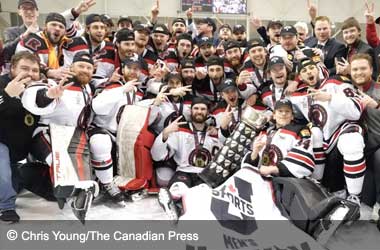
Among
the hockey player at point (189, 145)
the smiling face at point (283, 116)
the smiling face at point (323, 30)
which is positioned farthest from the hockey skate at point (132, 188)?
the smiling face at point (323, 30)

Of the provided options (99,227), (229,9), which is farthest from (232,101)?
(229,9)

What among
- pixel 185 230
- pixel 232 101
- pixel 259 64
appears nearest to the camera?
pixel 185 230

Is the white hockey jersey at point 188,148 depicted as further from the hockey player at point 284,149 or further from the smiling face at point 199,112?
the hockey player at point 284,149

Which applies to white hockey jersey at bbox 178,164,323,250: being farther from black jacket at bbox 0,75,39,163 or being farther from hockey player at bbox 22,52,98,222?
black jacket at bbox 0,75,39,163

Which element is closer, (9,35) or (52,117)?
(52,117)

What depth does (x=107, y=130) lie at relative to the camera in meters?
3.39

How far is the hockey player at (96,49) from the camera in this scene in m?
3.91

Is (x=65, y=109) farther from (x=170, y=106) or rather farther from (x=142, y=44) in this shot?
(x=142, y=44)

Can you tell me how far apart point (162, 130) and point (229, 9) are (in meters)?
10.1

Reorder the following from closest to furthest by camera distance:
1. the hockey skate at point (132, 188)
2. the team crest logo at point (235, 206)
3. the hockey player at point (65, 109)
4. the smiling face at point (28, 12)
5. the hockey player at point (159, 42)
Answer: the team crest logo at point (235, 206)
the hockey player at point (65, 109)
the hockey skate at point (132, 188)
the smiling face at point (28, 12)
the hockey player at point (159, 42)

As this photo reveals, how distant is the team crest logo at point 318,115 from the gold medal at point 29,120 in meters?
2.05

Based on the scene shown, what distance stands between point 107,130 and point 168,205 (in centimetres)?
91

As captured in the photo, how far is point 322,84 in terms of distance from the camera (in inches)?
127

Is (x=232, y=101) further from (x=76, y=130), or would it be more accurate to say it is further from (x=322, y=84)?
(x=76, y=130)
